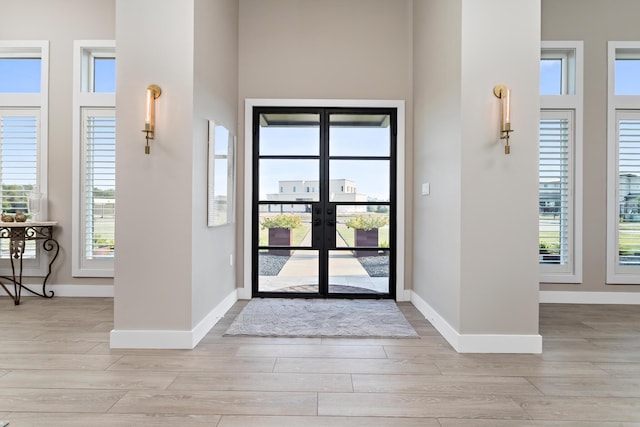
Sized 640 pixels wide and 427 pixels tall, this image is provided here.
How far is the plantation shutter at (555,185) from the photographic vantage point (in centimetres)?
453

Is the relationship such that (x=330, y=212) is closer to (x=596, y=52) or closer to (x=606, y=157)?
(x=606, y=157)

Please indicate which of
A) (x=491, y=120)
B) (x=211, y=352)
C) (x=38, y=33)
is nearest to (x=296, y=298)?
(x=211, y=352)

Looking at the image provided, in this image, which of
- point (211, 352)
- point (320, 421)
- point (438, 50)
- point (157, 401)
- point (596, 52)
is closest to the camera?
point (320, 421)

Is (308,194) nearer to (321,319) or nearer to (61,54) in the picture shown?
(321,319)

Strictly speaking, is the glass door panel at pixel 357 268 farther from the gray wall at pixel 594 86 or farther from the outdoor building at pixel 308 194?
the gray wall at pixel 594 86

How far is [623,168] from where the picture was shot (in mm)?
4527

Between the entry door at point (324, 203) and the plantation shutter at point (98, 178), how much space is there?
1695 millimetres

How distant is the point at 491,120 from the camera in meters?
2.93

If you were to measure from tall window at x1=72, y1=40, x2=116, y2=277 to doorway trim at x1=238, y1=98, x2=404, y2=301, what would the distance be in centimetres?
156

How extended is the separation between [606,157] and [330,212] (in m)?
3.19

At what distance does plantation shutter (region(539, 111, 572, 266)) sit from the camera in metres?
4.53

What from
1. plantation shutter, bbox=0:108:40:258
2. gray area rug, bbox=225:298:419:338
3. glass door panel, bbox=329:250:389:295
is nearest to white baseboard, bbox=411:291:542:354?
gray area rug, bbox=225:298:419:338

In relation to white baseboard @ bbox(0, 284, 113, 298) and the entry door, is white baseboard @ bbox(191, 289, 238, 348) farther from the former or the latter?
white baseboard @ bbox(0, 284, 113, 298)

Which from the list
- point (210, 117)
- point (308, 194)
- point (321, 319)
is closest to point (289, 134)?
point (308, 194)
